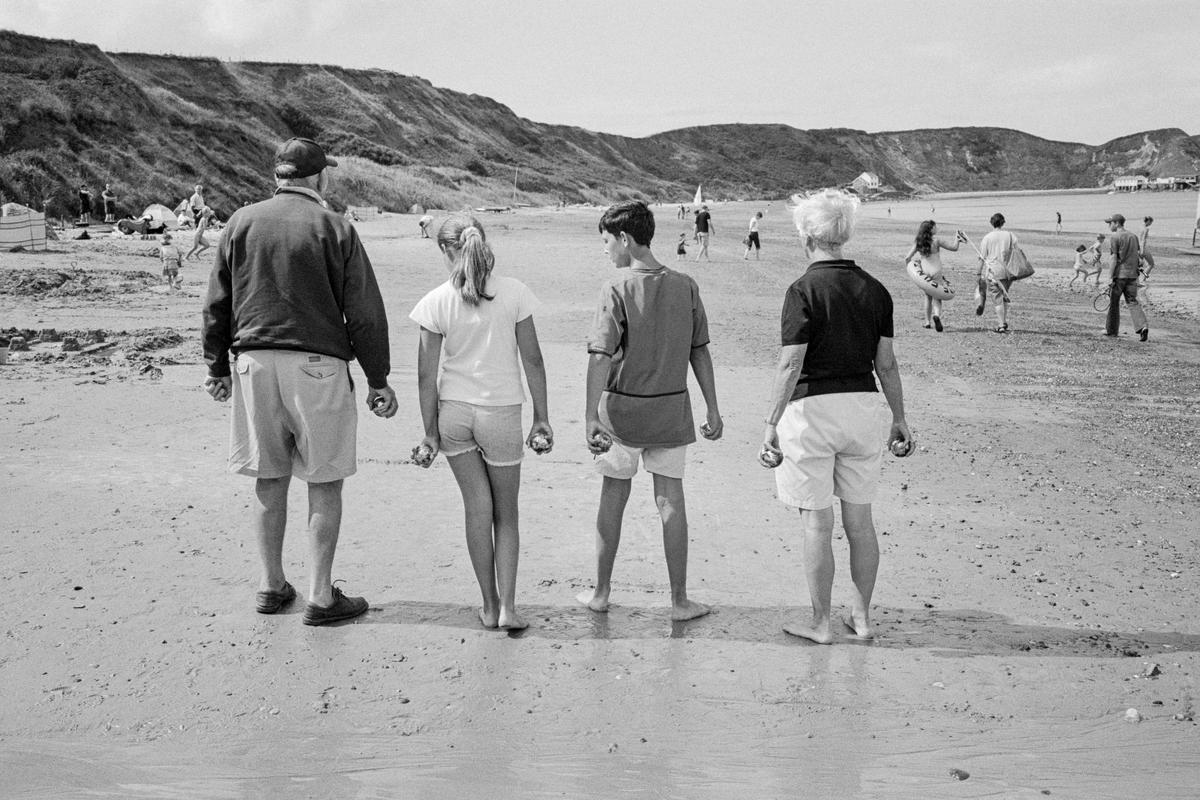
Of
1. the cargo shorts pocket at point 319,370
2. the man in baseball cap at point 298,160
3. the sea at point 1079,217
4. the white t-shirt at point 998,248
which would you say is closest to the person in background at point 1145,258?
the white t-shirt at point 998,248

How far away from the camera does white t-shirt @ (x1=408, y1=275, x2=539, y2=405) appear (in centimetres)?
415

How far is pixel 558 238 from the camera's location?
36062 millimetres

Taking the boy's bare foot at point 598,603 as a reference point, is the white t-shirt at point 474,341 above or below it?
above

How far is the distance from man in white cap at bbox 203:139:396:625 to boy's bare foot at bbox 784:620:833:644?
6.48 ft

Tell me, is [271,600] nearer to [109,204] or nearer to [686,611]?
[686,611]

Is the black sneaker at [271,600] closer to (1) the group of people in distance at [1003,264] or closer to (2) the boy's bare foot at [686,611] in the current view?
(2) the boy's bare foot at [686,611]

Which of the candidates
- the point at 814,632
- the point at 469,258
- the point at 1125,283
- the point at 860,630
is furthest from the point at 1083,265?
the point at 469,258

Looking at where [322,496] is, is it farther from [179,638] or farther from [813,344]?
[813,344]

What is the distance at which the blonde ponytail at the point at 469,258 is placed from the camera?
13.3 ft

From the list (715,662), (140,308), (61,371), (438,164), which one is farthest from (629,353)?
(438,164)

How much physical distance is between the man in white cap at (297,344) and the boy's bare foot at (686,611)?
147cm

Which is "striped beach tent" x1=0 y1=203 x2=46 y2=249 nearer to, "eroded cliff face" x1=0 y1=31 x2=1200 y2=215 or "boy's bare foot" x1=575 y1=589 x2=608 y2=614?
"eroded cliff face" x1=0 y1=31 x2=1200 y2=215

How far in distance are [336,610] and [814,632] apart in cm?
207

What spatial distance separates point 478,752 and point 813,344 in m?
1.99
